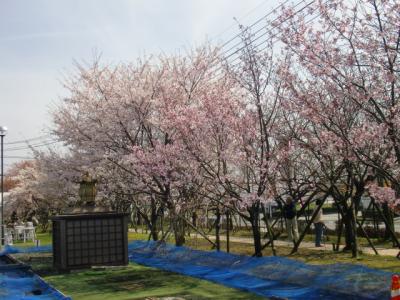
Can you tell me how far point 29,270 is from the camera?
14445mm

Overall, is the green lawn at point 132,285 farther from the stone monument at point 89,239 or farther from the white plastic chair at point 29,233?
the white plastic chair at point 29,233

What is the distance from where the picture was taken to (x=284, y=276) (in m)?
10.6

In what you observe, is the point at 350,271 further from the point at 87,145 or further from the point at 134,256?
the point at 87,145

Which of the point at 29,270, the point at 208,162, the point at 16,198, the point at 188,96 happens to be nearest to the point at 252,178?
the point at 208,162

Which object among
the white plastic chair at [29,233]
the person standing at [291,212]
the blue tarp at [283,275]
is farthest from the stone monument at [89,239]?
the white plastic chair at [29,233]

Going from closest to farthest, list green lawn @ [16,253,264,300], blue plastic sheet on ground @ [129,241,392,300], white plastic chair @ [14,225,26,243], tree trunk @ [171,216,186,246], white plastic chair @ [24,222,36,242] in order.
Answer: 1. blue plastic sheet on ground @ [129,241,392,300]
2. green lawn @ [16,253,264,300]
3. tree trunk @ [171,216,186,246]
4. white plastic chair @ [24,222,36,242]
5. white plastic chair @ [14,225,26,243]

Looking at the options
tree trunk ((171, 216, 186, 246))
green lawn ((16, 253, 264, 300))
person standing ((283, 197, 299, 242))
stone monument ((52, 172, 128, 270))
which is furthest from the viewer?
tree trunk ((171, 216, 186, 246))

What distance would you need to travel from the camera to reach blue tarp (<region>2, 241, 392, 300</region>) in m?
8.88

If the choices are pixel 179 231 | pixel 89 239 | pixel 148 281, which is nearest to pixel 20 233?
pixel 179 231

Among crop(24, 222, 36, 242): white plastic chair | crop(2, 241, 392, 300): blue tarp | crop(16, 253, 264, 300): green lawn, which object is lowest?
crop(16, 253, 264, 300): green lawn

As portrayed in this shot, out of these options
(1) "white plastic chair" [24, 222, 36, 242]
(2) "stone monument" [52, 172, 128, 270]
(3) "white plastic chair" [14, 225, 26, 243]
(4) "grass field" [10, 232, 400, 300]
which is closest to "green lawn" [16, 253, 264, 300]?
(4) "grass field" [10, 232, 400, 300]

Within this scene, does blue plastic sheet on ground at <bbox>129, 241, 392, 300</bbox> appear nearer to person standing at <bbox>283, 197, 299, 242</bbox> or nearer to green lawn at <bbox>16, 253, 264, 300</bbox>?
green lawn at <bbox>16, 253, 264, 300</bbox>

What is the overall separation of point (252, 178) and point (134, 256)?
206 inches

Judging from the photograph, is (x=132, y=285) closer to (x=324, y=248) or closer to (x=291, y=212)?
(x=324, y=248)
